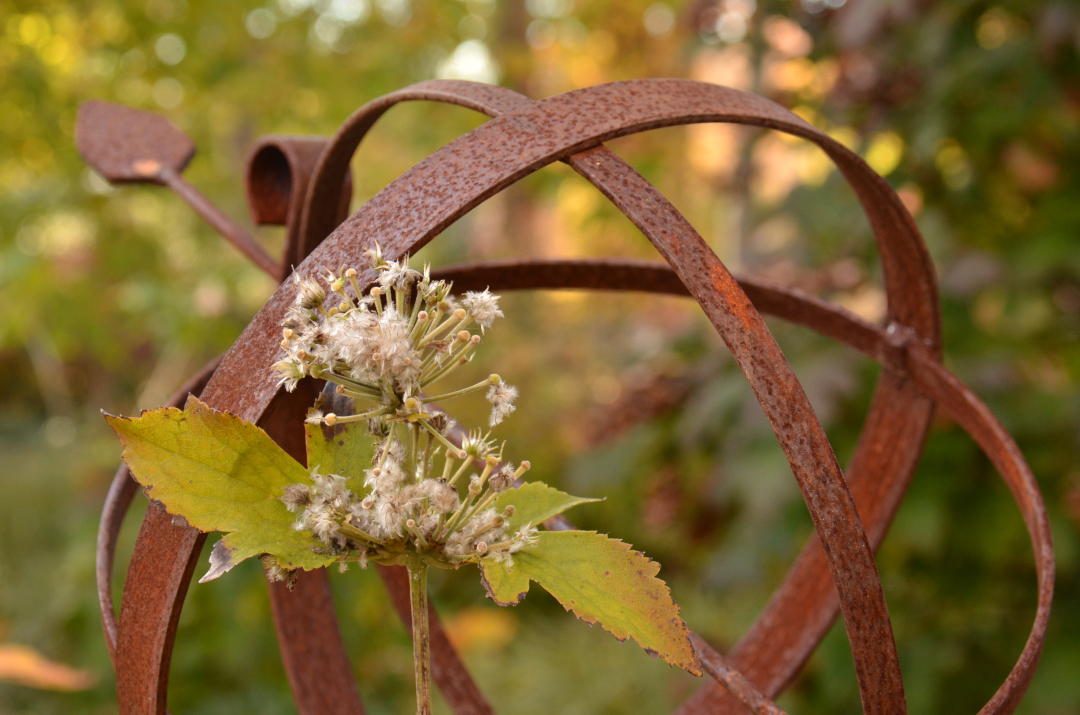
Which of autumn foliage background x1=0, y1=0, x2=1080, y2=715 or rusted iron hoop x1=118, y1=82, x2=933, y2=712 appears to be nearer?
rusted iron hoop x1=118, y1=82, x2=933, y2=712

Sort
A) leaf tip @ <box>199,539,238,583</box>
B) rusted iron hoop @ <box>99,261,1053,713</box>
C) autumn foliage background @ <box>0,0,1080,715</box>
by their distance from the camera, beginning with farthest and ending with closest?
autumn foliage background @ <box>0,0,1080,715</box> → rusted iron hoop @ <box>99,261,1053,713</box> → leaf tip @ <box>199,539,238,583</box>

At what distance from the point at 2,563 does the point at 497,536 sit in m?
3.83

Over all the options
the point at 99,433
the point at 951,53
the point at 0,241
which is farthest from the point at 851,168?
the point at 99,433

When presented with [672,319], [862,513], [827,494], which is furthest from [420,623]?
[672,319]

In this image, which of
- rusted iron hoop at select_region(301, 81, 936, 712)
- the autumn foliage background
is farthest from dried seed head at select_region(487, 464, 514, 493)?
the autumn foliage background

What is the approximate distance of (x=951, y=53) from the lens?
4.96 feet

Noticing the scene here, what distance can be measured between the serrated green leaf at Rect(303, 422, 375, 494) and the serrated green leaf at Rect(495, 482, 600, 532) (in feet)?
0.25

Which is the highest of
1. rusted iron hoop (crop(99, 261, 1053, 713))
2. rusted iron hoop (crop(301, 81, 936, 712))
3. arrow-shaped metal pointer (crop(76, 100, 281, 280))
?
arrow-shaped metal pointer (crop(76, 100, 281, 280))

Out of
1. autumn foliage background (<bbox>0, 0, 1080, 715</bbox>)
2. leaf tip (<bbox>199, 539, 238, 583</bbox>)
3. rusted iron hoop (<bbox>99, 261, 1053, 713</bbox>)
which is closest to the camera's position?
leaf tip (<bbox>199, 539, 238, 583</bbox>)

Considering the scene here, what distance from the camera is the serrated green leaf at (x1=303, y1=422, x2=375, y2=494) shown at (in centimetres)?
41

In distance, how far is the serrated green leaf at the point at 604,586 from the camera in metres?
0.39

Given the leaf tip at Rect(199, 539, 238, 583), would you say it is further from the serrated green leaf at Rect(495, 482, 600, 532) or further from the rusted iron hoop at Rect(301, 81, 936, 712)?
the rusted iron hoop at Rect(301, 81, 936, 712)

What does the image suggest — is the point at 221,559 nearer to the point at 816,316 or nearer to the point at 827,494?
the point at 827,494

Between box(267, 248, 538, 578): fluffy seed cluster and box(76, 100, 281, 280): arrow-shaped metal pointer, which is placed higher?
box(76, 100, 281, 280): arrow-shaped metal pointer
